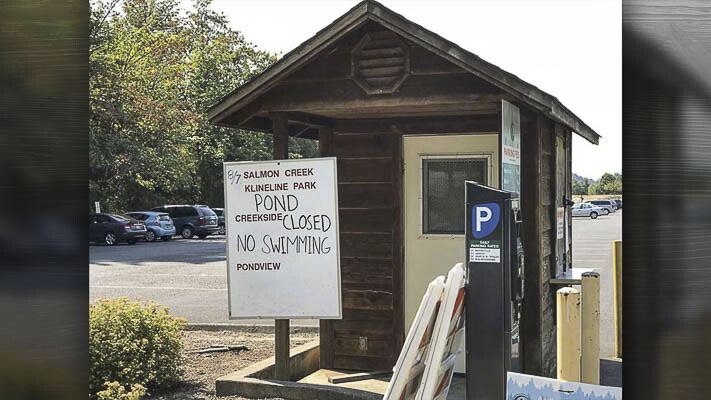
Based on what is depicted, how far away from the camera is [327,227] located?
628cm

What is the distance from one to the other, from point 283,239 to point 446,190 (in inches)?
69.7

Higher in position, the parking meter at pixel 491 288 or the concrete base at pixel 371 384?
the parking meter at pixel 491 288

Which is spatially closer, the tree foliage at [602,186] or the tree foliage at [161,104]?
the tree foliage at [161,104]

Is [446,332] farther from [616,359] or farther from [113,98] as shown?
[113,98]

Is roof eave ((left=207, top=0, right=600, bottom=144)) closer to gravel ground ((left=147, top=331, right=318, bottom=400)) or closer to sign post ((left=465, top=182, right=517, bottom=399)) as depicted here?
sign post ((left=465, top=182, right=517, bottom=399))

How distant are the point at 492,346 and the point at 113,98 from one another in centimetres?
2462

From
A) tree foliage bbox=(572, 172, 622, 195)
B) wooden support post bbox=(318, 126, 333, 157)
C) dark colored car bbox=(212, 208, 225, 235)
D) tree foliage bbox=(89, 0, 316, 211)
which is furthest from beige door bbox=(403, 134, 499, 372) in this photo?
tree foliage bbox=(572, 172, 622, 195)

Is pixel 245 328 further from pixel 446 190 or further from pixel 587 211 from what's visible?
pixel 587 211

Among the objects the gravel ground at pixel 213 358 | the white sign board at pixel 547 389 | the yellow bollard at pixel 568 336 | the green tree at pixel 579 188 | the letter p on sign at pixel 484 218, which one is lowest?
the gravel ground at pixel 213 358

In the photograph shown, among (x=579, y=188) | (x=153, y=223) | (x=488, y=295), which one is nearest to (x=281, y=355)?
(x=488, y=295)

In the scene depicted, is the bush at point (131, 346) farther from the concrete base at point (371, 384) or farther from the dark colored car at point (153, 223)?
the dark colored car at point (153, 223)

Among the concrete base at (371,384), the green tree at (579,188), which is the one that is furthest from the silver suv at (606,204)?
the concrete base at (371,384)

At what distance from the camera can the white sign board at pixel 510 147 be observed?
548 cm

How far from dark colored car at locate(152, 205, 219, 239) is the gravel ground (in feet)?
70.9
